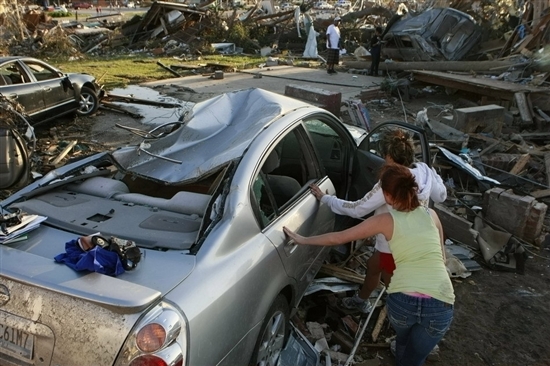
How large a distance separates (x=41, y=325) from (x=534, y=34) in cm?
1566

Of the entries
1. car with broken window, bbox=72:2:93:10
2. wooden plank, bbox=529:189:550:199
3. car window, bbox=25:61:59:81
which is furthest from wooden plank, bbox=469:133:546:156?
car with broken window, bbox=72:2:93:10

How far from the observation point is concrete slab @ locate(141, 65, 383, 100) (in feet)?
45.1

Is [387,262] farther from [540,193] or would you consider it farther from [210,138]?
[540,193]

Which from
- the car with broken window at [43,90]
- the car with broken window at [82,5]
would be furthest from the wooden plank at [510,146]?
the car with broken window at [82,5]

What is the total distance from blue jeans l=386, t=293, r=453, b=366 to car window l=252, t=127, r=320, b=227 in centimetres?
94

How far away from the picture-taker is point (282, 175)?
379 cm

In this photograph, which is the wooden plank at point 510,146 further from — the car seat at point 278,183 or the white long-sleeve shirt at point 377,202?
the car seat at point 278,183

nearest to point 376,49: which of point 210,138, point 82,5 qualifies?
point 210,138

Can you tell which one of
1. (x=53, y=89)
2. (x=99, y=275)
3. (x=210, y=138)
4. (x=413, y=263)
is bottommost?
(x=53, y=89)

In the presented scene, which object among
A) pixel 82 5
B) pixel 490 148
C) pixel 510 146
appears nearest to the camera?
pixel 490 148

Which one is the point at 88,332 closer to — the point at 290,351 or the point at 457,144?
the point at 290,351

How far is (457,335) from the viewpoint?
3.84 metres

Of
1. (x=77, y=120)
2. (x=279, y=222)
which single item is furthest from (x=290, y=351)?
(x=77, y=120)

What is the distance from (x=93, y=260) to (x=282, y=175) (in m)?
1.92
